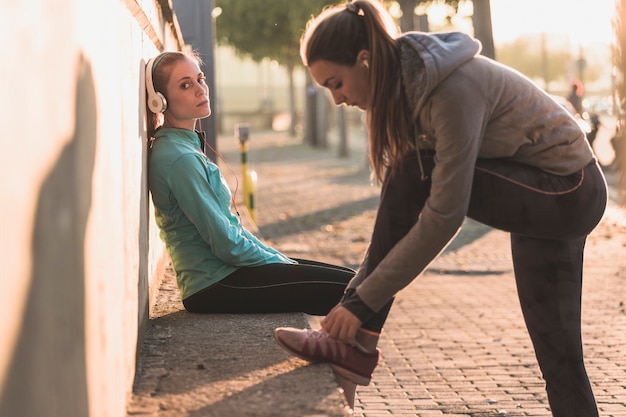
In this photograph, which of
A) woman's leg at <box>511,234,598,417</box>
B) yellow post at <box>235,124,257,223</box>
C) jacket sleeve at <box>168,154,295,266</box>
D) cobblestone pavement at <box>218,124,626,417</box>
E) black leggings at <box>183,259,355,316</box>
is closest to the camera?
woman's leg at <box>511,234,598,417</box>

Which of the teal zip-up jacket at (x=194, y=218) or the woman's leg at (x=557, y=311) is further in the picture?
the teal zip-up jacket at (x=194, y=218)

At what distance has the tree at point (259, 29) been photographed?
39.4 m

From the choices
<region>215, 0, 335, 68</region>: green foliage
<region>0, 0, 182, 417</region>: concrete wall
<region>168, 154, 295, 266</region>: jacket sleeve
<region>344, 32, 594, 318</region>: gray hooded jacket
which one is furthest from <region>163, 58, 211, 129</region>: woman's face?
<region>215, 0, 335, 68</region>: green foliage

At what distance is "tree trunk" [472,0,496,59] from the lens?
47.8ft

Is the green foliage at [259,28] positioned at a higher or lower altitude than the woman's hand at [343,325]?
higher

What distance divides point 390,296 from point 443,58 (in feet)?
2.53

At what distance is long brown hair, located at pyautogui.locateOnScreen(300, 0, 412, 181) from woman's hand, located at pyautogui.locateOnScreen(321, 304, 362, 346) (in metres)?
0.53

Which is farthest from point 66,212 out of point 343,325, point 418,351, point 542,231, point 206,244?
point 418,351

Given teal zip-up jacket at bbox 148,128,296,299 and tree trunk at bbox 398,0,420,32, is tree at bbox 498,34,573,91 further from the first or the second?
teal zip-up jacket at bbox 148,128,296,299

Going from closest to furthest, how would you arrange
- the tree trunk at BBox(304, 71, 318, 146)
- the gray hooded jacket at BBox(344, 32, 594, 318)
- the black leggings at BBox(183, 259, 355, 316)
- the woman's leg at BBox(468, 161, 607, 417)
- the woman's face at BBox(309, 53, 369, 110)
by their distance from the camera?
1. the gray hooded jacket at BBox(344, 32, 594, 318)
2. the woman's face at BBox(309, 53, 369, 110)
3. the woman's leg at BBox(468, 161, 607, 417)
4. the black leggings at BBox(183, 259, 355, 316)
5. the tree trunk at BBox(304, 71, 318, 146)

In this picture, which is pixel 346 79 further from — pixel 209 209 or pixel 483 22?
pixel 483 22

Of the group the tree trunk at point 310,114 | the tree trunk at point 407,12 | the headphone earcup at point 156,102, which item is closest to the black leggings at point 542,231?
the headphone earcup at point 156,102

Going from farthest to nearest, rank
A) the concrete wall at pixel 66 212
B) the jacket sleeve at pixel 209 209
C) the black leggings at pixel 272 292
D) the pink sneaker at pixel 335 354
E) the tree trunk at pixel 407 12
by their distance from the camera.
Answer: the tree trunk at pixel 407 12
the black leggings at pixel 272 292
the jacket sleeve at pixel 209 209
the pink sneaker at pixel 335 354
the concrete wall at pixel 66 212

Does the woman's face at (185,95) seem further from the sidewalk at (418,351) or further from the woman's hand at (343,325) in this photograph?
the woman's hand at (343,325)
